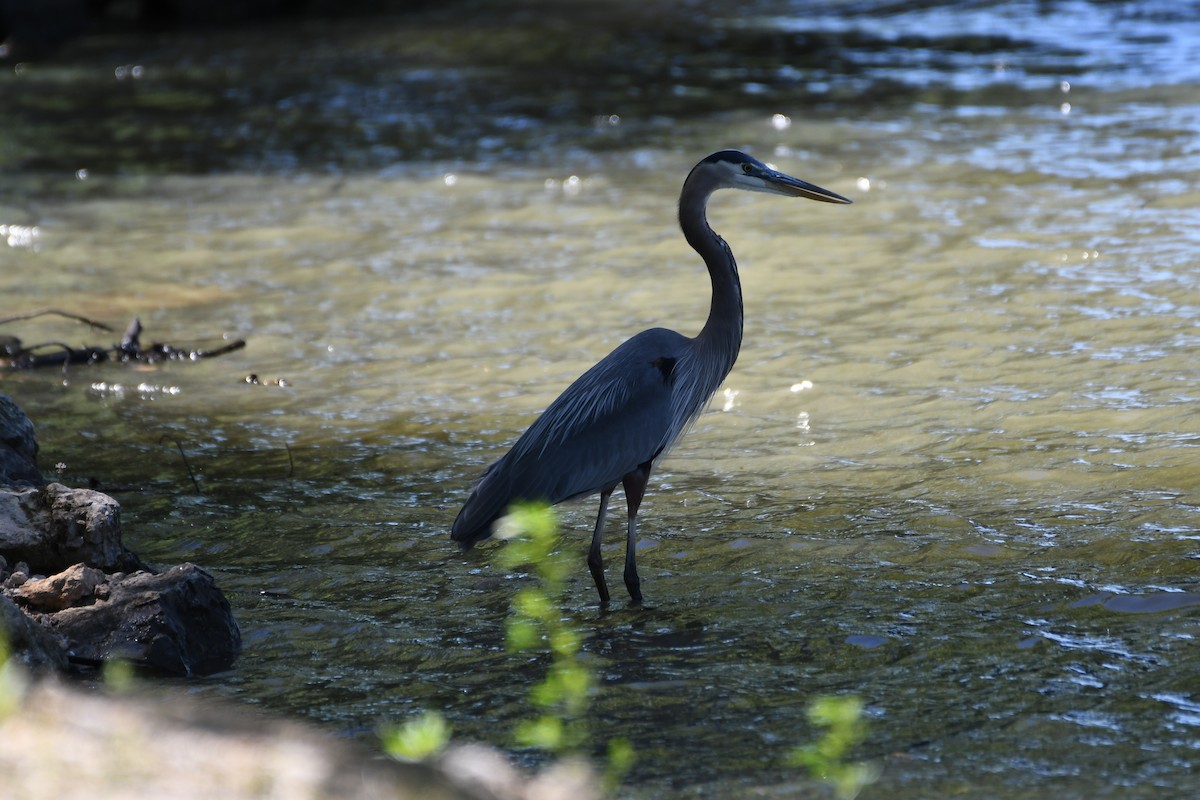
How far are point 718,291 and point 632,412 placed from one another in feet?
2.08

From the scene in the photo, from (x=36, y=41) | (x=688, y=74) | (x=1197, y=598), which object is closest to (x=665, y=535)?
(x=1197, y=598)

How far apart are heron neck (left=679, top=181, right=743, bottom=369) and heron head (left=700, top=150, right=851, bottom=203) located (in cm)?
8

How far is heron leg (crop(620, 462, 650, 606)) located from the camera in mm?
4664

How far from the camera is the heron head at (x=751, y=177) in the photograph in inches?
209

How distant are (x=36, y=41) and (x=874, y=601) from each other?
2017cm

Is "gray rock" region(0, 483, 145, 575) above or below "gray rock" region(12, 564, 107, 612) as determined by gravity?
above

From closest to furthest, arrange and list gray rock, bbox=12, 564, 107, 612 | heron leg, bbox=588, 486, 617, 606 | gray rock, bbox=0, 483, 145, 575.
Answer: gray rock, bbox=12, 564, 107, 612 < gray rock, bbox=0, 483, 145, 575 < heron leg, bbox=588, 486, 617, 606

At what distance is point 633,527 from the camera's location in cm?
475

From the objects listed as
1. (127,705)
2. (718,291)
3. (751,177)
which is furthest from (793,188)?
(127,705)

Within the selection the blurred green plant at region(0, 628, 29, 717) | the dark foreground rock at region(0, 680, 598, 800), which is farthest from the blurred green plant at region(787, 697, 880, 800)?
the blurred green plant at region(0, 628, 29, 717)

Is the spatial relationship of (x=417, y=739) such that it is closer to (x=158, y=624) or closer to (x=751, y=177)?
(x=158, y=624)

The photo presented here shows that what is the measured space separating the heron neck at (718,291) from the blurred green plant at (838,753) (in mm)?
1855

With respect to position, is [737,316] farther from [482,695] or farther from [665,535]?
[482,695]

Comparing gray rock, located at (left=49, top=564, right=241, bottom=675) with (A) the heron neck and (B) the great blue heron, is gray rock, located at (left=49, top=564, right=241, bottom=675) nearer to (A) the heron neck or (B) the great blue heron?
(B) the great blue heron
